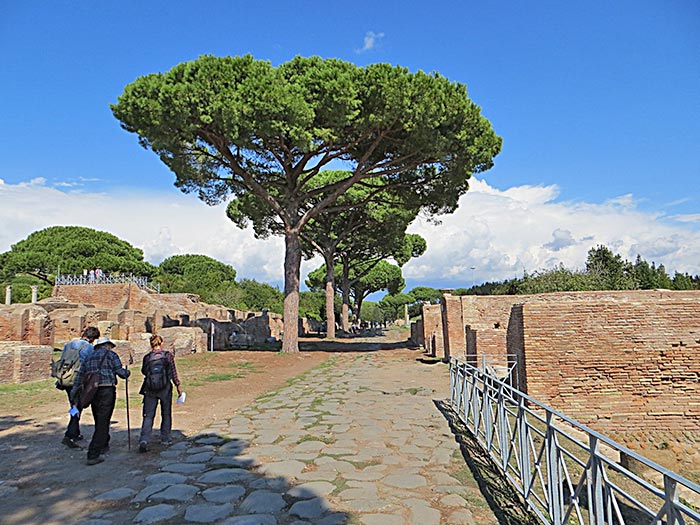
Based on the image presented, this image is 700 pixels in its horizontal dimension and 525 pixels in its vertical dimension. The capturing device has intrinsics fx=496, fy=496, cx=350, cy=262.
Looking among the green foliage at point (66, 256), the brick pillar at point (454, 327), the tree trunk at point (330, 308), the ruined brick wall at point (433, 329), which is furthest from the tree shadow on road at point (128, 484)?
the green foliage at point (66, 256)

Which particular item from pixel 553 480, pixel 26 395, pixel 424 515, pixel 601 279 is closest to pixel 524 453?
pixel 553 480

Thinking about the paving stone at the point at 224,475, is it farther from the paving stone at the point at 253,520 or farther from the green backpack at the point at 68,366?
the green backpack at the point at 68,366

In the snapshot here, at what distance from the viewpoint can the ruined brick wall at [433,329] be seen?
16.5 meters

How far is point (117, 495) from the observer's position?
4.03 m

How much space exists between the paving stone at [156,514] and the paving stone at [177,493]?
0.45 feet

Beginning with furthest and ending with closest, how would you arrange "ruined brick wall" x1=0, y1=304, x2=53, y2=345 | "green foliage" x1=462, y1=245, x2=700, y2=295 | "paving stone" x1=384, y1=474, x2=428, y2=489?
"green foliage" x1=462, y1=245, x2=700, y2=295 → "ruined brick wall" x1=0, y1=304, x2=53, y2=345 → "paving stone" x1=384, y1=474, x2=428, y2=489

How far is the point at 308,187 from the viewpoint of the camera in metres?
25.2

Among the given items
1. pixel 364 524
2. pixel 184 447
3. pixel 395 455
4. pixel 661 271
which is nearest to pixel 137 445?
pixel 184 447

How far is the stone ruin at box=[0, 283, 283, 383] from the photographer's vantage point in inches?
408

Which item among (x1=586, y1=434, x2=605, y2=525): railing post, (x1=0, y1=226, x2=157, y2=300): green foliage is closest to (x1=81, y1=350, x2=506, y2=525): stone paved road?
(x1=586, y1=434, x2=605, y2=525): railing post

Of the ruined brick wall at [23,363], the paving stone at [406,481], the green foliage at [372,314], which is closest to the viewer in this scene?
the paving stone at [406,481]

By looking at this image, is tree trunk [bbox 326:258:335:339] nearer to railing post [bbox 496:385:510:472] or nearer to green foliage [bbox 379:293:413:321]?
railing post [bbox 496:385:510:472]

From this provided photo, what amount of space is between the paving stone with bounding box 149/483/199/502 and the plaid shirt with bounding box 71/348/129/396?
149 centimetres

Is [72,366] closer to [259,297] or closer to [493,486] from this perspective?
[493,486]
